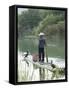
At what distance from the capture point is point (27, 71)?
2.27 m

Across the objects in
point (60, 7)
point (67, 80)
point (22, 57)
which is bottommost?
point (67, 80)

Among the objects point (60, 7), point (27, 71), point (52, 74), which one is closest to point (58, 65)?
point (52, 74)

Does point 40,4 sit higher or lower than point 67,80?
higher

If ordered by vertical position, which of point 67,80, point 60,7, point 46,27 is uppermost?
point 60,7

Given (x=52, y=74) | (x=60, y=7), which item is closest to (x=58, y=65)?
(x=52, y=74)

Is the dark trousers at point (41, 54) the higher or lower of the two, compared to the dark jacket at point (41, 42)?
lower

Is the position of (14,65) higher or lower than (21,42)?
lower

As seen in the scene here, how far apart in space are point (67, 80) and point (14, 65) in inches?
18.2

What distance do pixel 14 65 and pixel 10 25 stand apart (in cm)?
29

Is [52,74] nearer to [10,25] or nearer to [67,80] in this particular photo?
[67,80]

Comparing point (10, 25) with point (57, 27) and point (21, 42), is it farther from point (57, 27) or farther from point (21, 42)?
point (57, 27)

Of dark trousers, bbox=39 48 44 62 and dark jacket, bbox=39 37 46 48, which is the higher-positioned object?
dark jacket, bbox=39 37 46 48

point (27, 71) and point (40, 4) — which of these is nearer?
point (27, 71)

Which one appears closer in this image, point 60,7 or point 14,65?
point 14,65
